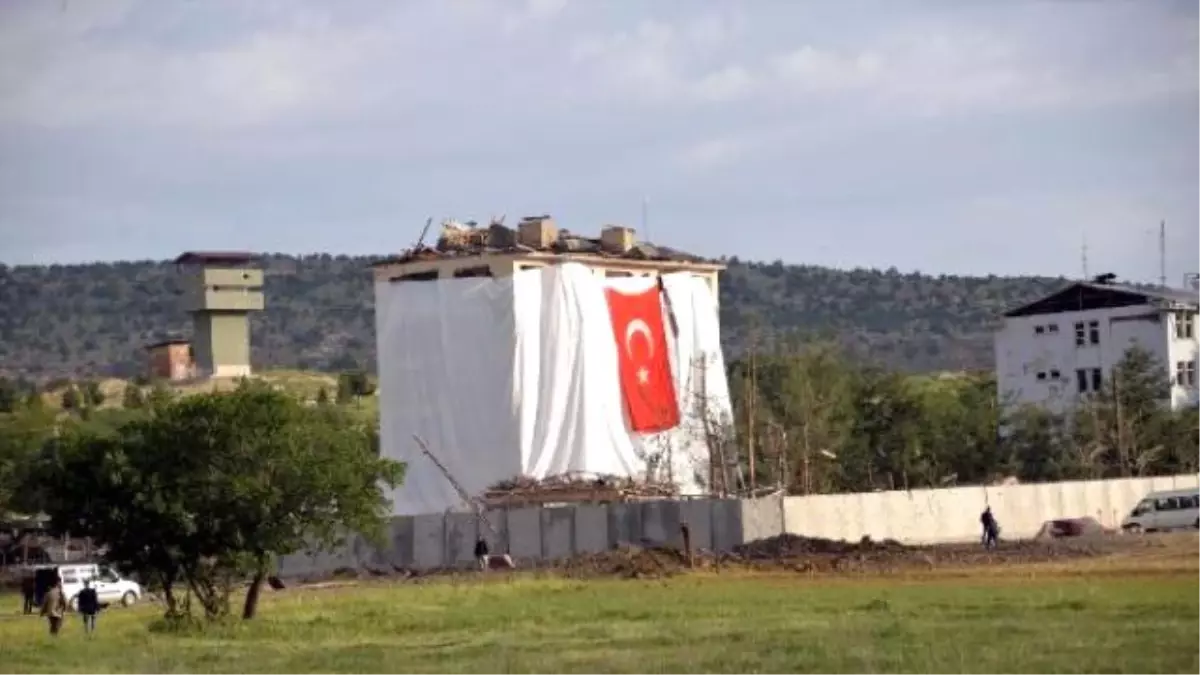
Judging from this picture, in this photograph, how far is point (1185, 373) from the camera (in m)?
119

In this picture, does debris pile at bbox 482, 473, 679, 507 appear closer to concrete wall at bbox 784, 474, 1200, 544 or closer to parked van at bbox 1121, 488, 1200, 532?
concrete wall at bbox 784, 474, 1200, 544

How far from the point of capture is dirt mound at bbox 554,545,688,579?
60656 millimetres

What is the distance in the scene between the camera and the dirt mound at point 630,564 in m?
60.7

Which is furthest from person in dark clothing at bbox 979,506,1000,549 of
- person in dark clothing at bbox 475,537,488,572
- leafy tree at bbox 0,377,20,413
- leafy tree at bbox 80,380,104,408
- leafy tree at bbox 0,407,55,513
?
leafy tree at bbox 80,380,104,408

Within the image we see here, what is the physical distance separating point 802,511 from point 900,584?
21.4 meters

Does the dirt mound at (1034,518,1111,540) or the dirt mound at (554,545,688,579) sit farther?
the dirt mound at (1034,518,1111,540)

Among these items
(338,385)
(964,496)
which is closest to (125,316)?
(338,385)

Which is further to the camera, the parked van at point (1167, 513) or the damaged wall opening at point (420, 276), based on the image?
the damaged wall opening at point (420, 276)

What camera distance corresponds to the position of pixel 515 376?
90.1 metres

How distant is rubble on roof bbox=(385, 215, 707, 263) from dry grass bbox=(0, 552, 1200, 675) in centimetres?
4250

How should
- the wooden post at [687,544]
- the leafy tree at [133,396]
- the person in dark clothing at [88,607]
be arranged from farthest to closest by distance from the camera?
the leafy tree at [133,396]
the wooden post at [687,544]
the person in dark clothing at [88,607]

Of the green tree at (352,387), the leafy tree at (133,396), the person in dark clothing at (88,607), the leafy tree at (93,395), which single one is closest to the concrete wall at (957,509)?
the person in dark clothing at (88,607)

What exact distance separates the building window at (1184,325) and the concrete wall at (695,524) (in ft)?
138

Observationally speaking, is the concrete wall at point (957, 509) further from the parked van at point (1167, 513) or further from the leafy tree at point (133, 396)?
the leafy tree at point (133, 396)
